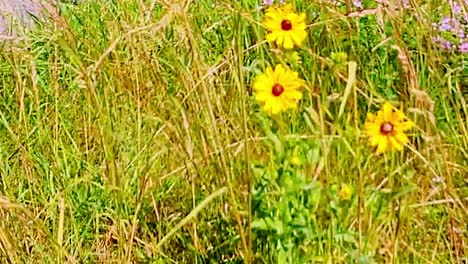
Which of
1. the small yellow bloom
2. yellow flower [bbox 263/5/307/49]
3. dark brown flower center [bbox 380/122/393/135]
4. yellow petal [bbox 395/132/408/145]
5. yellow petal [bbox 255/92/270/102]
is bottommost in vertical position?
the small yellow bloom

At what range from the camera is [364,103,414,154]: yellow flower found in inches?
66.2

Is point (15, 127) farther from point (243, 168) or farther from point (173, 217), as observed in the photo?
point (243, 168)

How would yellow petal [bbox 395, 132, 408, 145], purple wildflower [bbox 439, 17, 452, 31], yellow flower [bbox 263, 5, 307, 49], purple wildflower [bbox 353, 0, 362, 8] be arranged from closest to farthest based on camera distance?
yellow petal [bbox 395, 132, 408, 145], yellow flower [bbox 263, 5, 307, 49], purple wildflower [bbox 439, 17, 452, 31], purple wildflower [bbox 353, 0, 362, 8]

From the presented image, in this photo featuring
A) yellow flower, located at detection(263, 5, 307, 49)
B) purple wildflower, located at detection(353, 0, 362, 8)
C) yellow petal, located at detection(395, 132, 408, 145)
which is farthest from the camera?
purple wildflower, located at detection(353, 0, 362, 8)

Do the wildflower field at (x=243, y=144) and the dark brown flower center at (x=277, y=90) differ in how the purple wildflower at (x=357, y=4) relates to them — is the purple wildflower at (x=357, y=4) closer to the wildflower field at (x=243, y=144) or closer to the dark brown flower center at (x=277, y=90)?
the wildflower field at (x=243, y=144)

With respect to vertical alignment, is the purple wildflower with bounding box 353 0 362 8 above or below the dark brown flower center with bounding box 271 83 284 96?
above

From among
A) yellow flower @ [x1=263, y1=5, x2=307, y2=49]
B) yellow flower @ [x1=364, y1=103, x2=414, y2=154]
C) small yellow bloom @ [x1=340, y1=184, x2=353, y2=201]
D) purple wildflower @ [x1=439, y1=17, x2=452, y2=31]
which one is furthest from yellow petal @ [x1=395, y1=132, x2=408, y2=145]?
purple wildflower @ [x1=439, y1=17, x2=452, y2=31]

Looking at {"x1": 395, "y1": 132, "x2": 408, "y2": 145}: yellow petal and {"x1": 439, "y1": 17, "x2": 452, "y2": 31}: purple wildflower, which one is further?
{"x1": 439, "y1": 17, "x2": 452, "y2": 31}: purple wildflower

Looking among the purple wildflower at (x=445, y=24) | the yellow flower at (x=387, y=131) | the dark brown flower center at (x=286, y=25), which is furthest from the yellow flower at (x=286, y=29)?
the purple wildflower at (x=445, y=24)

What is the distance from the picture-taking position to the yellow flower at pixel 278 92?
1.70 metres

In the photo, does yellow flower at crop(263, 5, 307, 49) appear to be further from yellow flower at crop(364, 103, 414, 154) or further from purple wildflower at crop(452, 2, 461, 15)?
purple wildflower at crop(452, 2, 461, 15)

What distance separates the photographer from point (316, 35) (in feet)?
8.63

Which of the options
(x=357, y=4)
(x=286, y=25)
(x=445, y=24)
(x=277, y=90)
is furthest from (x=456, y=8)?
(x=277, y=90)

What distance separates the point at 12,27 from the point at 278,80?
1.61 m
